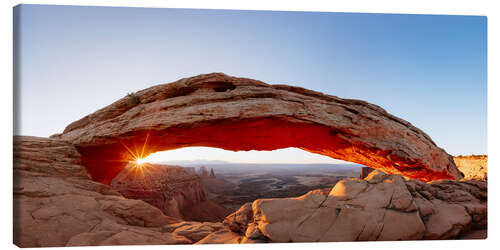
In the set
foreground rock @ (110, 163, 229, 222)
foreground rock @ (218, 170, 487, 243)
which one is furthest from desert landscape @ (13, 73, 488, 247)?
foreground rock @ (110, 163, 229, 222)

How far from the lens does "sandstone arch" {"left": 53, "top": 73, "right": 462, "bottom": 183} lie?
784cm

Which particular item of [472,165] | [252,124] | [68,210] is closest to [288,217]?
[252,124]

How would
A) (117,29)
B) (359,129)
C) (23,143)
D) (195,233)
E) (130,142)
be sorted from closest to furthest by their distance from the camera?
(195,233)
(117,29)
(23,143)
(359,129)
(130,142)

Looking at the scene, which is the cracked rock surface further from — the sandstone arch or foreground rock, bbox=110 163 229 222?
foreground rock, bbox=110 163 229 222

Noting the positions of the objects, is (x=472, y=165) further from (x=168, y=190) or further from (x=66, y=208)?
(x=168, y=190)

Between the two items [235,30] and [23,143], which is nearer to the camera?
[235,30]

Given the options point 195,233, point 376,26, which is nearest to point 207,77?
point 195,233

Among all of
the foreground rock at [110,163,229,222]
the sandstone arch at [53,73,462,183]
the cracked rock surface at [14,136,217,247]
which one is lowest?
the foreground rock at [110,163,229,222]

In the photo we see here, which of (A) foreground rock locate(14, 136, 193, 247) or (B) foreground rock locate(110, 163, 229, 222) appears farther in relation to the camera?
(B) foreground rock locate(110, 163, 229, 222)

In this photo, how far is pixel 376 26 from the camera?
6703 millimetres

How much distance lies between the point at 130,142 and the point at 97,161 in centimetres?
253

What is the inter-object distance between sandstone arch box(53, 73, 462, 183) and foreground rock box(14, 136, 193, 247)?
47.9 inches

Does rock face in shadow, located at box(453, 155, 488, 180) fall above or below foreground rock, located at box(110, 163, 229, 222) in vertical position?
above

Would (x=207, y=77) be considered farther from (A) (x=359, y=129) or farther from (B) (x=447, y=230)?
(B) (x=447, y=230)
